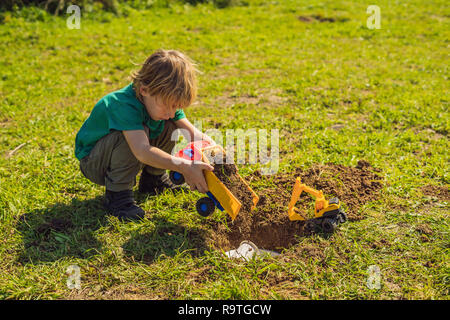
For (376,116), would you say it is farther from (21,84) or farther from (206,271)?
(21,84)

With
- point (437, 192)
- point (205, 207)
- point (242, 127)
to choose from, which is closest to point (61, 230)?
point (205, 207)

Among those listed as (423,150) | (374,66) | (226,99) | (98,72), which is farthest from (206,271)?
(374,66)

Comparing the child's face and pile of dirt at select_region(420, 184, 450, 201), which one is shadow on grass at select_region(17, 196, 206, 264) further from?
pile of dirt at select_region(420, 184, 450, 201)

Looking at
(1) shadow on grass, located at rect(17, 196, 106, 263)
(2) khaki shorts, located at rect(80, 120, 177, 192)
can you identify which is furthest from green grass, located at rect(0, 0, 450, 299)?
(2) khaki shorts, located at rect(80, 120, 177, 192)

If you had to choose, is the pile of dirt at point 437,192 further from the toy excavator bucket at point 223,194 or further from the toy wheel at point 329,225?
the toy excavator bucket at point 223,194

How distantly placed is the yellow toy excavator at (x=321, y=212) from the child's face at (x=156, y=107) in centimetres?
99

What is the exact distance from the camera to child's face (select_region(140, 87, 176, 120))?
2.66 m

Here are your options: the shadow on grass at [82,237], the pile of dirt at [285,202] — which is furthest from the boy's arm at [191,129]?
the shadow on grass at [82,237]

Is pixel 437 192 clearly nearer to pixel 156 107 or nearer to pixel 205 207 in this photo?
pixel 205 207

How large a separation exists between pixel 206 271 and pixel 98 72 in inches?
166

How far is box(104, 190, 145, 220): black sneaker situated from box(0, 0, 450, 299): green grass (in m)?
0.11

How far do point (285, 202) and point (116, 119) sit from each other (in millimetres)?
1369

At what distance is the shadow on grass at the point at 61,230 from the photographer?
2.60 metres

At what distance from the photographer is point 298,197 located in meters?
2.73
